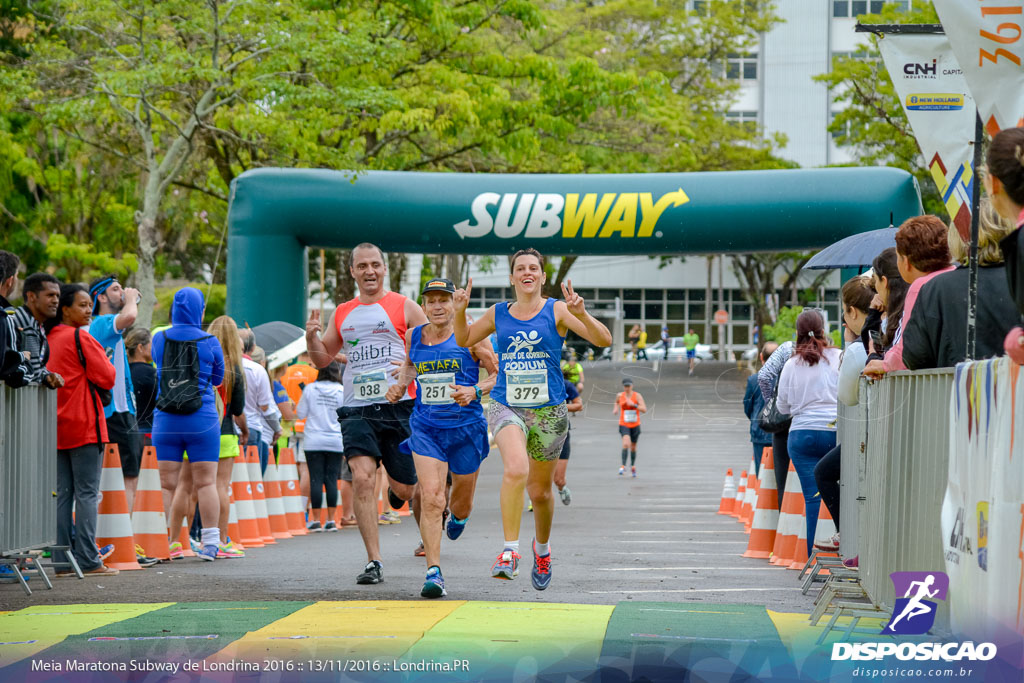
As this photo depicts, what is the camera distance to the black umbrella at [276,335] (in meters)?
14.9

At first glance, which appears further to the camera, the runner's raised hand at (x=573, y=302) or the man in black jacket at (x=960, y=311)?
the runner's raised hand at (x=573, y=302)

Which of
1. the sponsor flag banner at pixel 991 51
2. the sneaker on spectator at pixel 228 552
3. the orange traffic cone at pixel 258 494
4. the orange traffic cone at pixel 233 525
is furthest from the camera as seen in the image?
the orange traffic cone at pixel 258 494

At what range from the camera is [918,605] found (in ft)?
16.1

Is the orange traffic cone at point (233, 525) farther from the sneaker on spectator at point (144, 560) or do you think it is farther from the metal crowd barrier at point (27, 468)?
the metal crowd barrier at point (27, 468)

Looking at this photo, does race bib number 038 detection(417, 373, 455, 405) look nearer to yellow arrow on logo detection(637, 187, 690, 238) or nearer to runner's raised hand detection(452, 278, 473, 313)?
runner's raised hand detection(452, 278, 473, 313)

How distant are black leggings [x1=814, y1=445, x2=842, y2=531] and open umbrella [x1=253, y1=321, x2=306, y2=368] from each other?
6.95 m

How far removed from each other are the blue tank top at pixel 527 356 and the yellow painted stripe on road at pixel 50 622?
2.20 meters

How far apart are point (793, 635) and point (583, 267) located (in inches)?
2250

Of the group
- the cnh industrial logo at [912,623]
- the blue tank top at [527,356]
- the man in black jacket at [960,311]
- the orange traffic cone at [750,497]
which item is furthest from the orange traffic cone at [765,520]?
the cnh industrial logo at [912,623]

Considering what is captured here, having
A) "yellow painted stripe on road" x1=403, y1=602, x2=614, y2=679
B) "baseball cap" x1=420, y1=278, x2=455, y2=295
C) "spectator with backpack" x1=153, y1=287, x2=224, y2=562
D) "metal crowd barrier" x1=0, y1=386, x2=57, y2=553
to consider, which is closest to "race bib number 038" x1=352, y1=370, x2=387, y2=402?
"baseball cap" x1=420, y1=278, x2=455, y2=295

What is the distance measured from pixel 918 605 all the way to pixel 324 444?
28.1 ft

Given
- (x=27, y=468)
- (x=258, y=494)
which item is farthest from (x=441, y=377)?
(x=258, y=494)

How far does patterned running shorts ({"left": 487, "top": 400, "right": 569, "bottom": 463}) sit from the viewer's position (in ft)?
24.3

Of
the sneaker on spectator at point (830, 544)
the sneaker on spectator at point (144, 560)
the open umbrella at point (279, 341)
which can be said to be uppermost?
the open umbrella at point (279, 341)
